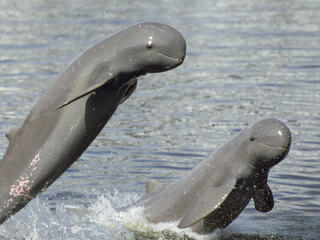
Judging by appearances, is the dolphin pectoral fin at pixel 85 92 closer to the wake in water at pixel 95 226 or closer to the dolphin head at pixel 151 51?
the dolphin head at pixel 151 51

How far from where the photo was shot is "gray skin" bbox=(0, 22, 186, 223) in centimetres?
870

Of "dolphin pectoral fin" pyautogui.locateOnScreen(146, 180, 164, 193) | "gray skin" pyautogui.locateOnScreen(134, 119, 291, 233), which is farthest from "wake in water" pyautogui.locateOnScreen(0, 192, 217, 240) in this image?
"dolphin pectoral fin" pyautogui.locateOnScreen(146, 180, 164, 193)

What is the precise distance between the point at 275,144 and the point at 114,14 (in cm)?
2168

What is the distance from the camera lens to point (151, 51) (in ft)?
28.5

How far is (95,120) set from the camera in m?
8.86

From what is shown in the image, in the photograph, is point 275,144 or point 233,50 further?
point 233,50

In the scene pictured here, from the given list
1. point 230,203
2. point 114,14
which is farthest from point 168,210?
point 114,14

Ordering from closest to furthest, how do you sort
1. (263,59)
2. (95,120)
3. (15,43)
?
→ 1. (95,120)
2. (263,59)
3. (15,43)

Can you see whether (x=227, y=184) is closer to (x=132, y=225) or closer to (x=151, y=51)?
(x=132, y=225)

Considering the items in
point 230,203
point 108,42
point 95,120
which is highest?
point 108,42

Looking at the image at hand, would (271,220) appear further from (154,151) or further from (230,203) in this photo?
(154,151)

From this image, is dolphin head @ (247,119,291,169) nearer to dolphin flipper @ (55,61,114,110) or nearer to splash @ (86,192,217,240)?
splash @ (86,192,217,240)

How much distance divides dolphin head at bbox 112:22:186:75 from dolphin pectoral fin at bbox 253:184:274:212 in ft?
7.71

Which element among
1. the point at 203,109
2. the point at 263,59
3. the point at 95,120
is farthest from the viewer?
the point at 263,59
